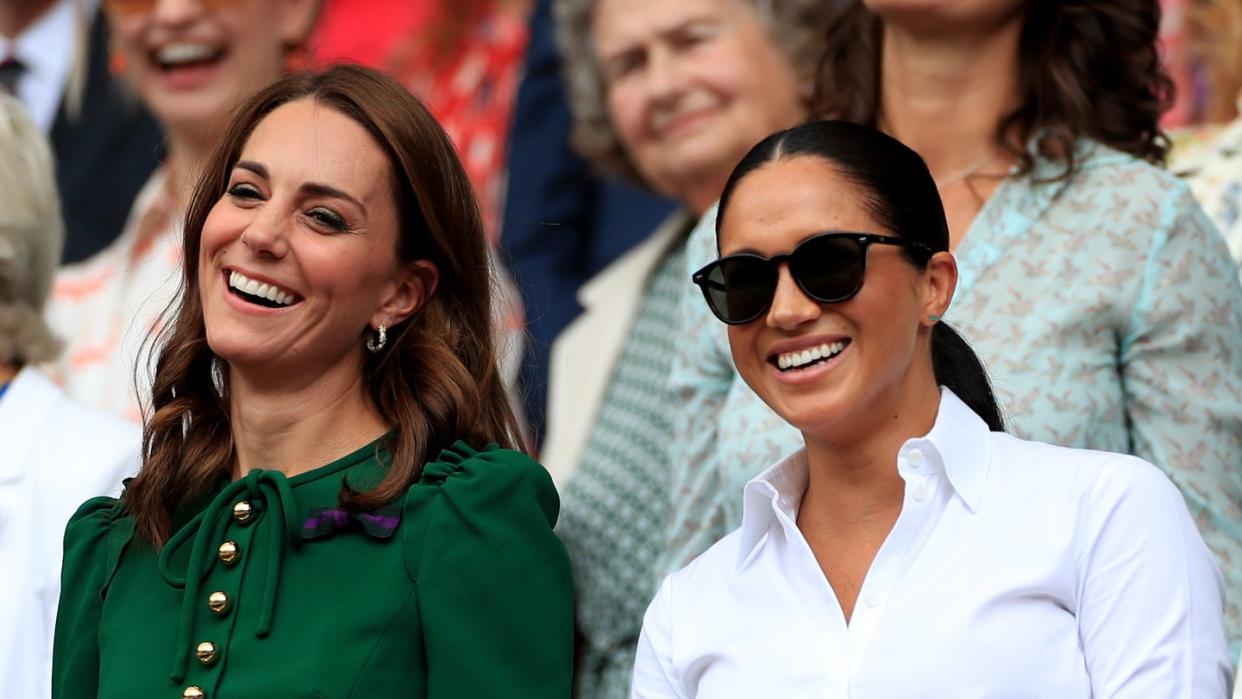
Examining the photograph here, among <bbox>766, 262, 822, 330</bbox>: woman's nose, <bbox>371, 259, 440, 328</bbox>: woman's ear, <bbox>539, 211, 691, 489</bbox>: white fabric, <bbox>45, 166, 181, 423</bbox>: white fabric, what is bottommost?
<bbox>539, 211, 691, 489</bbox>: white fabric

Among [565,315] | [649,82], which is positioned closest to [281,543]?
[649,82]

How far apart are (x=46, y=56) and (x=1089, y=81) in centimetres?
433

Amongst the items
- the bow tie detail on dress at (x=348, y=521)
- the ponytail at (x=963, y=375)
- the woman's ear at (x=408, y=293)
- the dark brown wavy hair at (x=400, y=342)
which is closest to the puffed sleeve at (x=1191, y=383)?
the ponytail at (x=963, y=375)

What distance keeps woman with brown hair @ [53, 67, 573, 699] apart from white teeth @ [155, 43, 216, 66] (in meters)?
2.58

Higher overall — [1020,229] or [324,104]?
[324,104]

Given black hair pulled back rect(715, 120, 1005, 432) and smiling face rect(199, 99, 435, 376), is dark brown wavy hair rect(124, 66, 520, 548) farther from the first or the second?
black hair pulled back rect(715, 120, 1005, 432)

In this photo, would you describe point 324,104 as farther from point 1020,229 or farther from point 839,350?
point 1020,229

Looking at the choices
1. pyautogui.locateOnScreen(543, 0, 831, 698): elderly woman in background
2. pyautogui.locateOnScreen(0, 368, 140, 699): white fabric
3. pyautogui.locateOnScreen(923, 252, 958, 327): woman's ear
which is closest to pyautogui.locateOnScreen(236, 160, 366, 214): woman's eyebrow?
pyautogui.locateOnScreen(923, 252, 958, 327): woman's ear

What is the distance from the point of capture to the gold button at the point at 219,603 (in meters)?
2.89

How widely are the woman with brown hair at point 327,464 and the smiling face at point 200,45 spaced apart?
2.56 meters

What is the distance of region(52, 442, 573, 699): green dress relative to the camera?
2.78 m

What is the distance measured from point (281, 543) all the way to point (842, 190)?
0.93 metres

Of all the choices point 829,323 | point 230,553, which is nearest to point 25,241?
point 230,553

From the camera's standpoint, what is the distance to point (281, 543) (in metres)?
2.92
